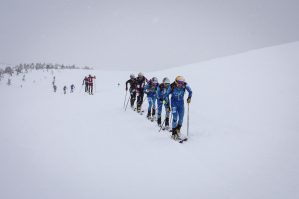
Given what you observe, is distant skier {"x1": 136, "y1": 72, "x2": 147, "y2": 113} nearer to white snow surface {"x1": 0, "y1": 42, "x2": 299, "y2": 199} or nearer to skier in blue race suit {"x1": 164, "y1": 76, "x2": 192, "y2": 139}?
white snow surface {"x1": 0, "y1": 42, "x2": 299, "y2": 199}

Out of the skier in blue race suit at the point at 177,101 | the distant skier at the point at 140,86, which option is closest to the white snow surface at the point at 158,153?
the skier in blue race suit at the point at 177,101

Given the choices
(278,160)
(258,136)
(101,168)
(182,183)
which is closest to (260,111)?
(258,136)

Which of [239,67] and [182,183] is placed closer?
[182,183]

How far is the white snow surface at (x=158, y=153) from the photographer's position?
447 centimetres

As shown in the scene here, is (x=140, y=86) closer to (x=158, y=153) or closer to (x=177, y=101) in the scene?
(x=177, y=101)

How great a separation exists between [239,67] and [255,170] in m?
15.2

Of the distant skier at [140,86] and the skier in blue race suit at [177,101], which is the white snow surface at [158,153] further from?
the distant skier at [140,86]

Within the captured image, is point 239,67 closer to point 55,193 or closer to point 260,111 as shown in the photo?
point 260,111

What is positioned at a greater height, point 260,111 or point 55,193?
point 260,111

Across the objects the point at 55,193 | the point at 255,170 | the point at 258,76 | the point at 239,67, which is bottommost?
the point at 55,193

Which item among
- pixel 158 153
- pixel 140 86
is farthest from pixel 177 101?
pixel 140 86

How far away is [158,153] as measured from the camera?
6.43 meters

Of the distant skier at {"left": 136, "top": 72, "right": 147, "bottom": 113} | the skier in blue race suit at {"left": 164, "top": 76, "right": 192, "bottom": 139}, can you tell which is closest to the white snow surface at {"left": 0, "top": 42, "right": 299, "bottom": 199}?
the skier in blue race suit at {"left": 164, "top": 76, "right": 192, "bottom": 139}

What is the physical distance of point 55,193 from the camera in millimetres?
4352
